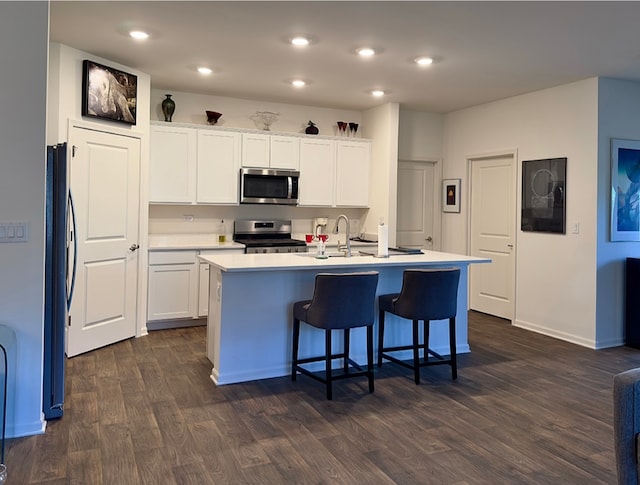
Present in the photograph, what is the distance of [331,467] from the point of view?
102 inches

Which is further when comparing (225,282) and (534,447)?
(225,282)

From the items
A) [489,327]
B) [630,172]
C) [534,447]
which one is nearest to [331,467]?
[534,447]

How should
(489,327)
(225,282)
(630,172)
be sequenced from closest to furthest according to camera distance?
(225,282)
(630,172)
(489,327)

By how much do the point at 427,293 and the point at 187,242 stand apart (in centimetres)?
320

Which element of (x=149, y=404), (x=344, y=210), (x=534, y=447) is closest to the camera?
(x=534, y=447)

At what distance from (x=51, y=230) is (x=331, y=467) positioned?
6.77ft

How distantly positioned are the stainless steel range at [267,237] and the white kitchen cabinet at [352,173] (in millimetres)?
776

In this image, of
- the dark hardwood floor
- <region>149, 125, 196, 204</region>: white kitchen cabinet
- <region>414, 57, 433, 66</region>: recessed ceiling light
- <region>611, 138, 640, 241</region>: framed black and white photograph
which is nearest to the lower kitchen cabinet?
<region>149, 125, 196, 204</region>: white kitchen cabinet

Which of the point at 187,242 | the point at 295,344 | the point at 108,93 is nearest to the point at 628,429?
the point at 295,344

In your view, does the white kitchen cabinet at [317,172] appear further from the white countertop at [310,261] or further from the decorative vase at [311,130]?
the white countertop at [310,261]

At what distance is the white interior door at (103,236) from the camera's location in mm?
4383

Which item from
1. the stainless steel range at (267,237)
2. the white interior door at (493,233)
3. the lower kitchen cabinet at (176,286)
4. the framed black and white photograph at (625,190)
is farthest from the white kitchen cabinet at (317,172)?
the framed black and white photograph at (625,190)

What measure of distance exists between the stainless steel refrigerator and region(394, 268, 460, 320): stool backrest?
228 centimetres

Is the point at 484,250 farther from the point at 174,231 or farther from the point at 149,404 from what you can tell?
the point at 149,404
